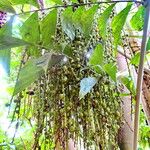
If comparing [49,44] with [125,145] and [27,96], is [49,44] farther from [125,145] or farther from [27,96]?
[125,145]

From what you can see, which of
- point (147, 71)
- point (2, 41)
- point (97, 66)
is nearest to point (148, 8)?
point (97, 66)

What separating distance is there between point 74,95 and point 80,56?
0.30ft

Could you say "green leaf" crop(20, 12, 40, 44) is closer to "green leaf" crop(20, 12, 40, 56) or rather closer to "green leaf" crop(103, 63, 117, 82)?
"green leaf" crop(20, 12, 40, 56)

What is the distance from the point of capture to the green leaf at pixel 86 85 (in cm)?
70

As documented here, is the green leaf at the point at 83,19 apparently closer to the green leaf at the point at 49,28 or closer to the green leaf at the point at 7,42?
the green leaf at the point at 49,28

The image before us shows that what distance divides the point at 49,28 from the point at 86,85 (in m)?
0.19

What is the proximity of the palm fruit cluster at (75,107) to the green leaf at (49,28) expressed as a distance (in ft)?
0.19

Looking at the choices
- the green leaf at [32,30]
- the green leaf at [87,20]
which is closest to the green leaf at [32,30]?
the green leaf at [32,30]

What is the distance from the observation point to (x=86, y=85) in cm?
71

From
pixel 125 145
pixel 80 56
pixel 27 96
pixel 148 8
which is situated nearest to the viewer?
pixel 148 8

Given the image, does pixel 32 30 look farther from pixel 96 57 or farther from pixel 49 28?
pixel 96 57

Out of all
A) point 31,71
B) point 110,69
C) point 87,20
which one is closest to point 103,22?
point 87,20

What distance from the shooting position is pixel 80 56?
81 centimetres

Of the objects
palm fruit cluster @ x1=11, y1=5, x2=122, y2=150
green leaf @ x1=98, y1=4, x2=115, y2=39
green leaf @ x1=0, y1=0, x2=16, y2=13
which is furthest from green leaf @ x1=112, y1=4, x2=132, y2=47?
green leaf @ x1=0, y1=0, x2=16, y2=13
